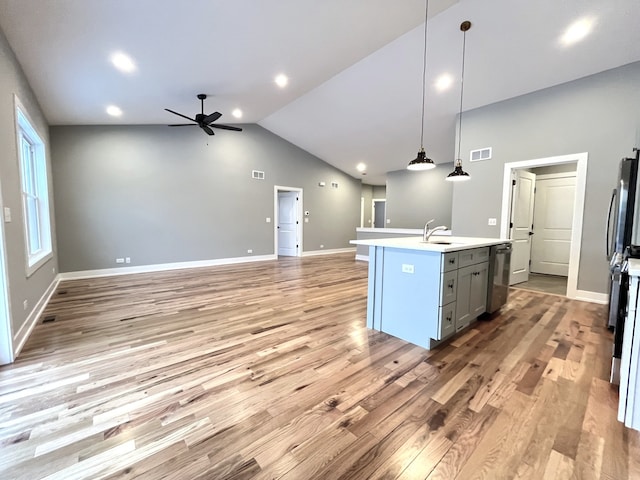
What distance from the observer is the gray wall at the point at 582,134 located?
11.5ft

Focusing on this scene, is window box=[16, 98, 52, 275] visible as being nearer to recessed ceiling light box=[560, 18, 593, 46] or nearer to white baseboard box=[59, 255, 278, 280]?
white baseboard box=[59, 255, 278, 280]

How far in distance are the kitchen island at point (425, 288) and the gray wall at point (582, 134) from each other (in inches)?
83.3

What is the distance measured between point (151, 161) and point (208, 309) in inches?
160

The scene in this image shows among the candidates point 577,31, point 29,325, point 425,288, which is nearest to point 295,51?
point 577,31

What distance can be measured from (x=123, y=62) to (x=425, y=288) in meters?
4.21

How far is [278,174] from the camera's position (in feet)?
25.1

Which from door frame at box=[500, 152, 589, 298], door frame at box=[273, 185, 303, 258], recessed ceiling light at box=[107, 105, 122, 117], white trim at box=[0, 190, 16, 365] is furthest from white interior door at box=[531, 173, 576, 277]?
recessed ceiling light at box=[107, 105, 122, 117]

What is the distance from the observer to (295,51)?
3.66 metres

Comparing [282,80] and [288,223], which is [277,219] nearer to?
[288,223]

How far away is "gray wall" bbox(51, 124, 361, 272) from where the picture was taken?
16.9 ft

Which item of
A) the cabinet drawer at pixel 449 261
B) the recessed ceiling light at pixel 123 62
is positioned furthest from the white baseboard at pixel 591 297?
the recessed ceiling light at pixel 123 62

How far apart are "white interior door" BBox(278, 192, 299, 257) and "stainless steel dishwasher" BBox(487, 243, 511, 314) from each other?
574 cm

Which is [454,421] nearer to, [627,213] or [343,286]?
[627,213]

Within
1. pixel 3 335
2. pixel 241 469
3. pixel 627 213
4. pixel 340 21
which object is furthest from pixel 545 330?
pixel 3 335
